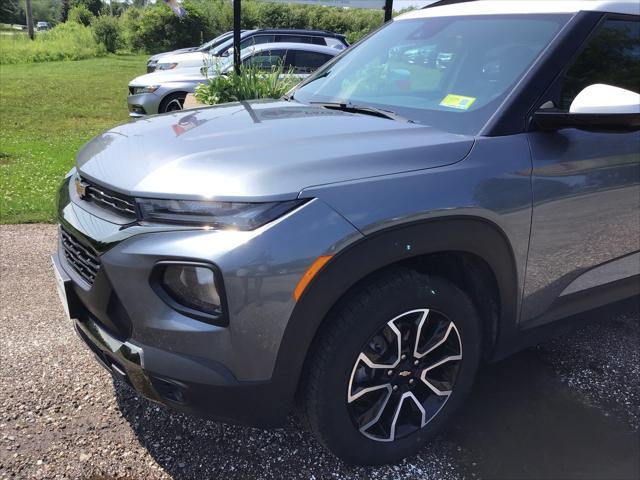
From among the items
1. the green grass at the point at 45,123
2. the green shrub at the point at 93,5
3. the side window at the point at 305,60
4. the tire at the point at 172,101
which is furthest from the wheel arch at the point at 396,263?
the green shrub at the point at 93,5

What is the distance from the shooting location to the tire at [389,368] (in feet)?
6.41

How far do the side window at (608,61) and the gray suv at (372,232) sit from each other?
0.04ft

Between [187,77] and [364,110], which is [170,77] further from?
[364,110]

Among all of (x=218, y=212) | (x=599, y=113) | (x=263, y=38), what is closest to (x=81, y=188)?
(x=218, y=212)

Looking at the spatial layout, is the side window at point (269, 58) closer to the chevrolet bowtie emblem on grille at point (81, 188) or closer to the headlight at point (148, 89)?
the headlight at point (148, 89)

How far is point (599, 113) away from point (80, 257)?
2.12 m

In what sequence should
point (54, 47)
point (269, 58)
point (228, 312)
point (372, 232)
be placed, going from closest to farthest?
point (228, 312), point (372, 232), point (269, 58), point (54, 47)

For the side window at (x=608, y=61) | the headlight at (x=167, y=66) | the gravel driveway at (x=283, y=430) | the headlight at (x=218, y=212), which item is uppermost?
the side window at (x=608, y=61)

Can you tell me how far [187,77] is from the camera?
1003 cm

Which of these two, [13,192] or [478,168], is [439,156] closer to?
[478,168]

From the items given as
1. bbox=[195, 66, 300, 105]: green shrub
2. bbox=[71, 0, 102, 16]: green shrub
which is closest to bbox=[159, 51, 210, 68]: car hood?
bbox=[195, 66, 300, 105]: green shrub

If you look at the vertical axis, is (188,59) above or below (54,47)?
above

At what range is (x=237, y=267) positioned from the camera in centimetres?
170

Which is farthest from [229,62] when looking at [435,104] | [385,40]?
[435,104]
